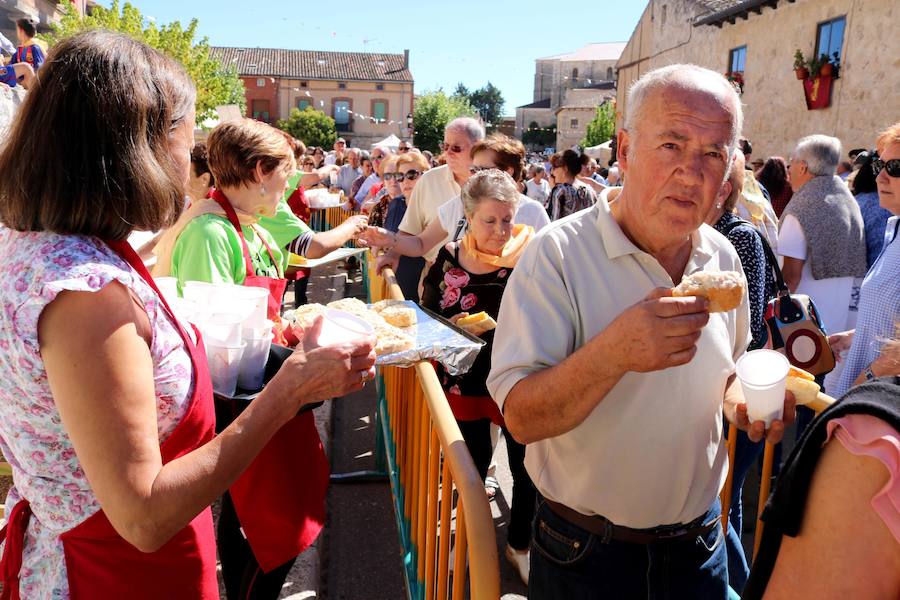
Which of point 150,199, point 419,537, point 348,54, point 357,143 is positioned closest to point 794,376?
point 419,537

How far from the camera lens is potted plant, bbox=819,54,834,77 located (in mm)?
15070

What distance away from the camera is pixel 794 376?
6.57 ft

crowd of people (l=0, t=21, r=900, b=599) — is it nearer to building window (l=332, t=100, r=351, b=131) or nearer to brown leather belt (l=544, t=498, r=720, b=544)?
brown leather belt (l=544, t=498, r=720, b=544)

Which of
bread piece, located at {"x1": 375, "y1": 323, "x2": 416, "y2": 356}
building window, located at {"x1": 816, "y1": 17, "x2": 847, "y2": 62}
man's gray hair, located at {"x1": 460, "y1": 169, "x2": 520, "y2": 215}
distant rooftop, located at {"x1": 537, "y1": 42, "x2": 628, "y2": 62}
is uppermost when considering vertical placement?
distant rooftop, located at {"x1": 537, "y1": 42, "x2": 628, "y2": 62}

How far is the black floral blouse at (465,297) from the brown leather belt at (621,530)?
5.11 feet

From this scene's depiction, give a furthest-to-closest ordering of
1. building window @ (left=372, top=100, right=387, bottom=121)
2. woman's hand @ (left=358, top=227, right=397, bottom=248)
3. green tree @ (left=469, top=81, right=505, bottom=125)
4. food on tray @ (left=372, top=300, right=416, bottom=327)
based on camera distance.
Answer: green tree @ (left=469, top=81, right=505, bottom=125) < building window @ (left=372, top=100, right=387, bottom=121) < woman's hand @ (left=358, top=227, right=397, bottom=248) < food on tray @ (left=372, top=300, right=416, bottom=327)

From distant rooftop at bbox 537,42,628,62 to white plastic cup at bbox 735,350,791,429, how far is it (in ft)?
297

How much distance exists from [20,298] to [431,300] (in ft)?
8.11

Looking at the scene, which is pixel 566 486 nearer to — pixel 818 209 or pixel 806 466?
pixel 806 466

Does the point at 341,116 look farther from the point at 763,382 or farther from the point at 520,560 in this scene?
the point at 763,382

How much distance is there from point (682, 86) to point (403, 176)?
543 cm

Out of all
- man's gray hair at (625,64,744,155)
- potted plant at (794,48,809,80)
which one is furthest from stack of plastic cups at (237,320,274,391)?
potted plant at (794,48,809,80)

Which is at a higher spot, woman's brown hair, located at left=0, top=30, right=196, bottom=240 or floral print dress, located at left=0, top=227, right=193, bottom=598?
woman's brown hair, located at left=0, top=30, right=196, bottom=240

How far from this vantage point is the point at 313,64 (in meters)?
71.4
